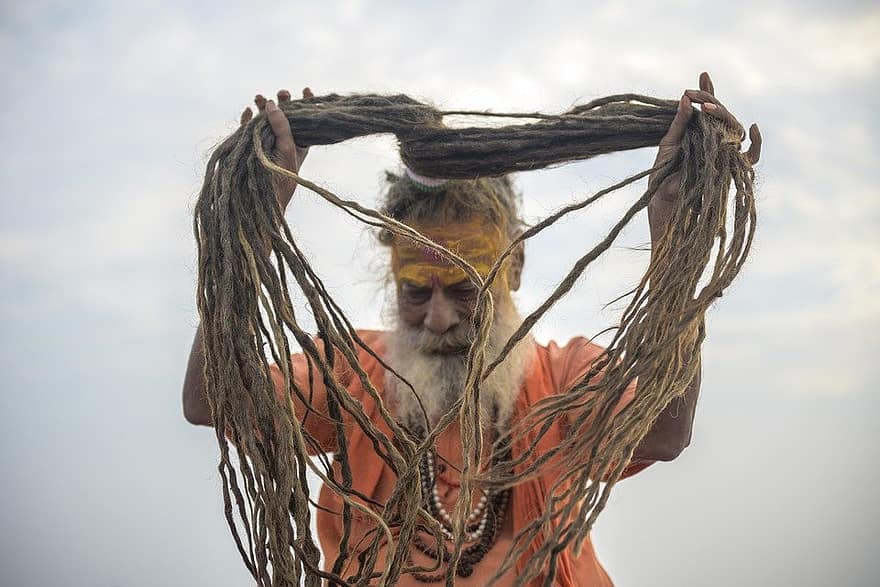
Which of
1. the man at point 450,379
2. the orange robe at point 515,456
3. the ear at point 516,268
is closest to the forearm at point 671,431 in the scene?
the man at point 450,379

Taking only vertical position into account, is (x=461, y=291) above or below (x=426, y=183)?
below

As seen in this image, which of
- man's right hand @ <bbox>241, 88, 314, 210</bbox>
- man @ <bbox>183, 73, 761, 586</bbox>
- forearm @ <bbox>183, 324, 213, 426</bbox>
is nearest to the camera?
man's right hand @ <bbox>241, 88, 314, 210</bbox>

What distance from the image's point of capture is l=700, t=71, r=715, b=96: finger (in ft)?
6.39

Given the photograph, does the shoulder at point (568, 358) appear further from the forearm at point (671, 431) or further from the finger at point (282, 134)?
the finger at point (282, 134)

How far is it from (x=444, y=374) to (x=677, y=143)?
1.26 metres

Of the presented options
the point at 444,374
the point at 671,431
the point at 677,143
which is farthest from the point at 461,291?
the point at 677,143

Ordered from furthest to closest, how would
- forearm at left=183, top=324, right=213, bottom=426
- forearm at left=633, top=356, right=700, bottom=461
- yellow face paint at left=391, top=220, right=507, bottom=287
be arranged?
yellow face paint at left=391, top=220, right=507, bottom=287 → forearm at left=183, top=324, right=213, bottom=426 → forearm at left=633, top=356, right=700, bottom=461

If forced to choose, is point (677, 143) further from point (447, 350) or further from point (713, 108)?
point (447, 350)

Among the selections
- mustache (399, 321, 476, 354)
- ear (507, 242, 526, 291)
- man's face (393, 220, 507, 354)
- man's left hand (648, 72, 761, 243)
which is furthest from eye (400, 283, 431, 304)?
man's left hand (648, 72, 761, 243)

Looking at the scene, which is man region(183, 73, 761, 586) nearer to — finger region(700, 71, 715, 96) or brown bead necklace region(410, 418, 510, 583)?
brown bead necklace region(410, 418, 510, 583)

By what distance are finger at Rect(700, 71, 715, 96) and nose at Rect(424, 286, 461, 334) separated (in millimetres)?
1122

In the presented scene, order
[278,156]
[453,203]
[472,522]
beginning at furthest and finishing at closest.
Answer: [453,203]
[472,522]
[278,156]

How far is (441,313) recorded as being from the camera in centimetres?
278

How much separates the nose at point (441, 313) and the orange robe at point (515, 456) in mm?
302
